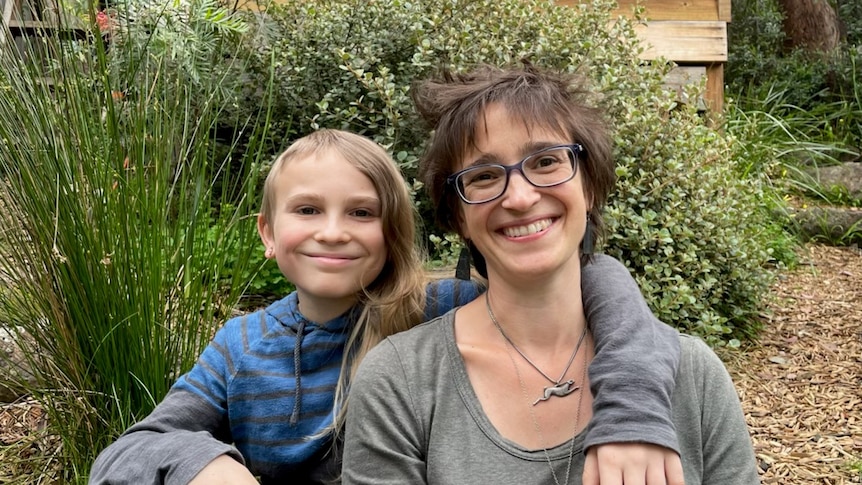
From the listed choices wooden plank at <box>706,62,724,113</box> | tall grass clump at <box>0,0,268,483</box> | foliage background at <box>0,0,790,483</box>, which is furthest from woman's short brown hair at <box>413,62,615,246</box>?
wooden plank at <box>706,62,724,113</box>

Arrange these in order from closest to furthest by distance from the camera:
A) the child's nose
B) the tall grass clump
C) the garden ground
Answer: the child's nose < the tall grass clump < the garden ground

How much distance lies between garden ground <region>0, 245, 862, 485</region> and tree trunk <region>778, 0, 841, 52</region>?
504 cm

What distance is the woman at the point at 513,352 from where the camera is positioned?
155 centimetres

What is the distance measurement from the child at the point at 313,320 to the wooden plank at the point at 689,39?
4.80 m

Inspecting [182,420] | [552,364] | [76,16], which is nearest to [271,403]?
[182,420]

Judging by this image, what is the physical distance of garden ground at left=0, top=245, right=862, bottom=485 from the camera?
10.1 ft

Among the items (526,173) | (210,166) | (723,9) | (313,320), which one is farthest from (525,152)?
(723,9)

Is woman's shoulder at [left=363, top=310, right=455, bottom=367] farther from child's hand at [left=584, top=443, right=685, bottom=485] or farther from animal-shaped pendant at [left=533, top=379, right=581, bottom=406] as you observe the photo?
child's hand at [left=584, top=443, right=685, bottom=485]

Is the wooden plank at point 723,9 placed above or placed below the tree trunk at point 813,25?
above

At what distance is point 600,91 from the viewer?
3549 millimetres

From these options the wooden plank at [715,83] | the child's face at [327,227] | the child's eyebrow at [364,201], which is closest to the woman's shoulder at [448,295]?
the child's face at [327,227]

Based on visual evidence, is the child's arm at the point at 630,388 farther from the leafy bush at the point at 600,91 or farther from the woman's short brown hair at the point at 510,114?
the leafy bush at the point at 600,91

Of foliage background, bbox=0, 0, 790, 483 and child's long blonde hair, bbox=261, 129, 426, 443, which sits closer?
child's long blonde hair, bbox=261, 129, 426, 443

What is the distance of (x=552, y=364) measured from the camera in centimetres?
170
